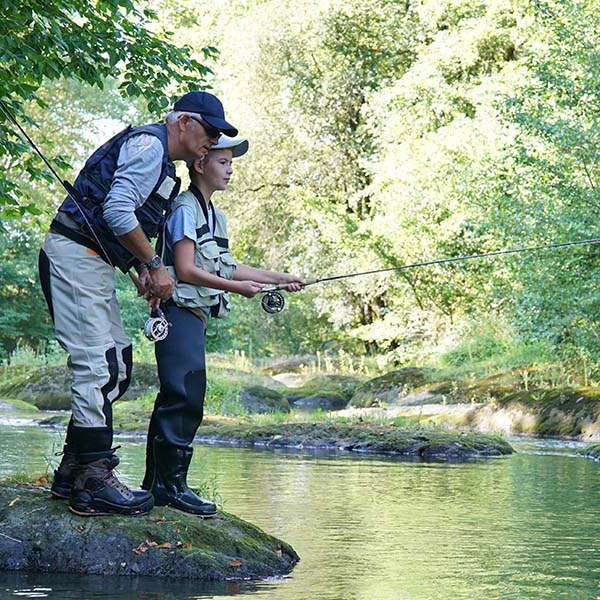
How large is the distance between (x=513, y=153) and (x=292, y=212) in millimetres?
12628

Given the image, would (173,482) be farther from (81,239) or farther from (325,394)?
(325,394)

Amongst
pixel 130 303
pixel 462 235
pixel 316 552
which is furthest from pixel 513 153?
pixel 130 303

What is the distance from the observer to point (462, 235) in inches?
983

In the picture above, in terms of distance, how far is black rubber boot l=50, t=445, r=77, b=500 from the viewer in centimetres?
521

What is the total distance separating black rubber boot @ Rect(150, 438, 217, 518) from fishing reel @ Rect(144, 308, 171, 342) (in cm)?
49

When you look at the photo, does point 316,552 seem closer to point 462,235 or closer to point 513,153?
point 513,153

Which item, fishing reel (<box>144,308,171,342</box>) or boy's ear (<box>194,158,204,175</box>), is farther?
boy's ear (<box>194,158,204,175</box>)

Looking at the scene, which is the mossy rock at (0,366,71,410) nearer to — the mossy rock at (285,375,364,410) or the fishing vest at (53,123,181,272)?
the mossy rock at (285,375,364,410)

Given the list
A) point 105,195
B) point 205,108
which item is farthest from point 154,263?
point 205,108

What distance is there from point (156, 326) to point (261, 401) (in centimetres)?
1375

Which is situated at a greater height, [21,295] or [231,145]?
[21,295]

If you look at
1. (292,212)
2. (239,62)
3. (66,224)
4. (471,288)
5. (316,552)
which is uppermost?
(239,62)

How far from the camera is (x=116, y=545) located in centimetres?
504

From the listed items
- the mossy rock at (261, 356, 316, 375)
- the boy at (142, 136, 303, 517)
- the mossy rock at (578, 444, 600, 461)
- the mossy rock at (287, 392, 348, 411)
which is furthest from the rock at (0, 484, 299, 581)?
the mossy rock at (261, 356, 316, 375)
